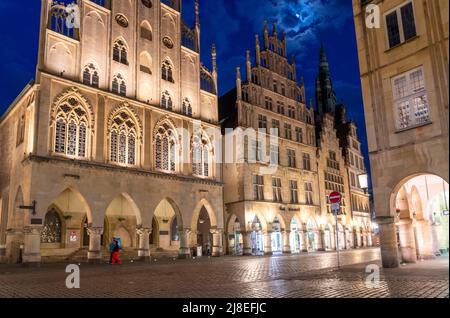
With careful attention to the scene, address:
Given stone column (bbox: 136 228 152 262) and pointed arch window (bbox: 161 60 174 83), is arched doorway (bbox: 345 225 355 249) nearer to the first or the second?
stone column (bbox: 136 228 152 262)

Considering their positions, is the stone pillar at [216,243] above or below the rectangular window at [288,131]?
below

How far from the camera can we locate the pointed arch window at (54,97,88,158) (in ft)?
83.1

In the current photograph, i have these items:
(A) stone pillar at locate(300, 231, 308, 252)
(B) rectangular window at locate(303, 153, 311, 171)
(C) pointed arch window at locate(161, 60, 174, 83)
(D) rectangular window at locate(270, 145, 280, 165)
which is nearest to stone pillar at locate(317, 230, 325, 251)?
(A) stone pillar at locate(300, 231, 308, 252)

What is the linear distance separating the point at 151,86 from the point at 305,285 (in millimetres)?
23646

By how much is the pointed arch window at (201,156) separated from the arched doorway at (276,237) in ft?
37.6

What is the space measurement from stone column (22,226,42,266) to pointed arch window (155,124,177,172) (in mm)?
10243

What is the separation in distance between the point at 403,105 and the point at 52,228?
24682mm

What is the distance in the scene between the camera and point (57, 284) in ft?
42.0

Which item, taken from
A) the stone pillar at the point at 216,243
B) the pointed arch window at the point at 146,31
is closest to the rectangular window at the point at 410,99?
the stone pillar at the point at 216,243

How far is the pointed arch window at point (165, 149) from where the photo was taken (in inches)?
1217

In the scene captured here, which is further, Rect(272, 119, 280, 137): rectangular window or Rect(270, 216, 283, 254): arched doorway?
Rect(272, 119, 280, 137): rectangular window

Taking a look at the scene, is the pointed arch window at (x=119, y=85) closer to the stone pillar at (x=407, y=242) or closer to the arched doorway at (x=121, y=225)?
the arched doorway at (x=121, y=225)
